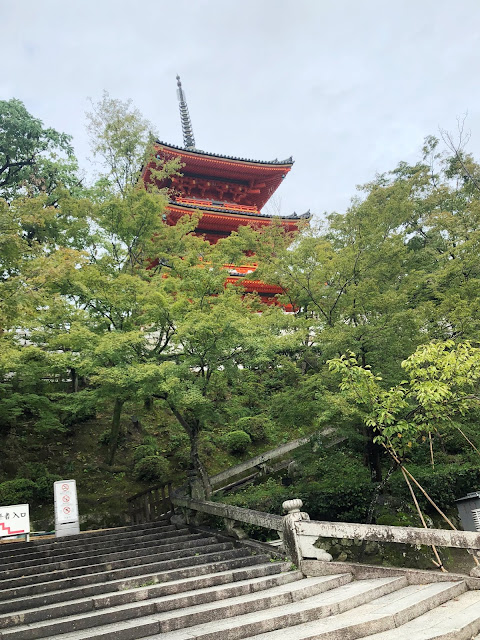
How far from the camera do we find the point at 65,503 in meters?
10.1

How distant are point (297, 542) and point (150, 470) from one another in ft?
28.1

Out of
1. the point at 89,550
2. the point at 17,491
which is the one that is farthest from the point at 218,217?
the point at 89,550

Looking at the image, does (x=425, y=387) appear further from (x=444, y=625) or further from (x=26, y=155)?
(x=26, y=155)

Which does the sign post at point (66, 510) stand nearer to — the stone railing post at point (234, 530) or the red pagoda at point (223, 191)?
the stone railing post at point (234, 530)

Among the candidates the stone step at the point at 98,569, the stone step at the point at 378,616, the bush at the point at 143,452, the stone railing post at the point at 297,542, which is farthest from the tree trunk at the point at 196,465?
the stone step at the point at 378,616

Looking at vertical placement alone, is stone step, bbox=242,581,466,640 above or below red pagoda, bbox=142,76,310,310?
below

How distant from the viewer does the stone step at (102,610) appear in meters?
4.64

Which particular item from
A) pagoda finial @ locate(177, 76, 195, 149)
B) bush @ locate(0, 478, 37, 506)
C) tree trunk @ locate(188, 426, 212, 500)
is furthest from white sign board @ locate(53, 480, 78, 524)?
pagoda finial @ locate(177, 76, 195, 149)

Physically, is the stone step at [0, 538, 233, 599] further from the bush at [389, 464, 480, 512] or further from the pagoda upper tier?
the pagoda upper tier

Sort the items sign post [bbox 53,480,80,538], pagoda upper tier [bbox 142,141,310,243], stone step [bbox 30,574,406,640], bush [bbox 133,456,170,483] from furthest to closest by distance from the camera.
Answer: pagoda upper tier [bbox 142,141,310,243], bush [bbox 133,456,170,483], sign post [bbox 53,480,80,538], stone step [bbox 30,574,406,640]

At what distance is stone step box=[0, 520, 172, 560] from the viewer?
8380 millimetres

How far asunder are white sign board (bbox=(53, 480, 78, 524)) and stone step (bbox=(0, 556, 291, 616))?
4.33 meters

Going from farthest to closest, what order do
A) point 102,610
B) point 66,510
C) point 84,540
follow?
point 66,510 < point 84,540 < point 102,610

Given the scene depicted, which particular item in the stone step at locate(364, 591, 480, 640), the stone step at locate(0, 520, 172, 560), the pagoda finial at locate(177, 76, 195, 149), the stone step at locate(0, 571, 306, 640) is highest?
the pagoda finial at locate(177, 76, 195, 149)
